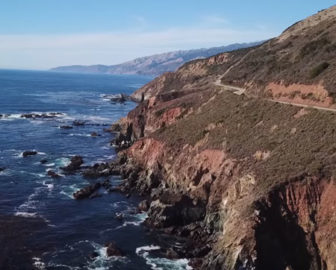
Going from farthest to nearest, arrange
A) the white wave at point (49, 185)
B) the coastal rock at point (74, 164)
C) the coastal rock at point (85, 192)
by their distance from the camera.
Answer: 1. the coastal rock at point (74, 164)
2. the white wave at point (49, 185)
3. the coastal rock at point (85, 192)

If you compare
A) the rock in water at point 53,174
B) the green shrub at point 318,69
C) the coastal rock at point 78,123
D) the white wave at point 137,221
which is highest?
the green shrub at point 318,69

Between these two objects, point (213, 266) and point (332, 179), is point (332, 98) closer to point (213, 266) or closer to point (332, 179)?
point (332, 179)

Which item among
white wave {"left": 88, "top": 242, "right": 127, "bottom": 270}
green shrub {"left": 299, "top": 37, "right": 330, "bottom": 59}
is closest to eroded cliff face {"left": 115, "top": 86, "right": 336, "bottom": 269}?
white wave {"left": 88, "top": 242, "right": 127, "bottom": 270}

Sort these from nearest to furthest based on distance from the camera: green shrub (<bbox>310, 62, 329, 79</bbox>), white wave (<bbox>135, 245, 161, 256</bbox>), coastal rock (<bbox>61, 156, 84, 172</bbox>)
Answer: white wave (<bbox>135, 245, 161, 256</bbox>) < green shrub (<bbox>310, 62, 329, 79</bbox>) < coastal rock (<bbox>61, 156, 84, 172</bbox>)

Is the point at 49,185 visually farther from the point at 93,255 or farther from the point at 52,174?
the point at 93,255

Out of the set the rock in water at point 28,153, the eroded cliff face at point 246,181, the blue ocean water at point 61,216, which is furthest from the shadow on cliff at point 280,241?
the rock in water at point 28,153

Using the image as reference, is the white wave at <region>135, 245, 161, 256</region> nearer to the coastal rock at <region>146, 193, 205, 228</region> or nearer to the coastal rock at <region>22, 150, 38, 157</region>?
the coastal rock at <region>146, 193, 205, 228</region>

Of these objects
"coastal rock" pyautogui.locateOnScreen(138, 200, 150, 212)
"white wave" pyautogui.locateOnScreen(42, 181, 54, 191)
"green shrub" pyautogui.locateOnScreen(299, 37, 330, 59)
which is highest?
"green shrub" pyautogui.locateOnScreen(299, 37, 330, 59)

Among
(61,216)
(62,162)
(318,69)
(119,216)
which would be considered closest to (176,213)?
(119,216)

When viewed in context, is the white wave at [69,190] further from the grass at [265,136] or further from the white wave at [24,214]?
the grass at [265,136]
